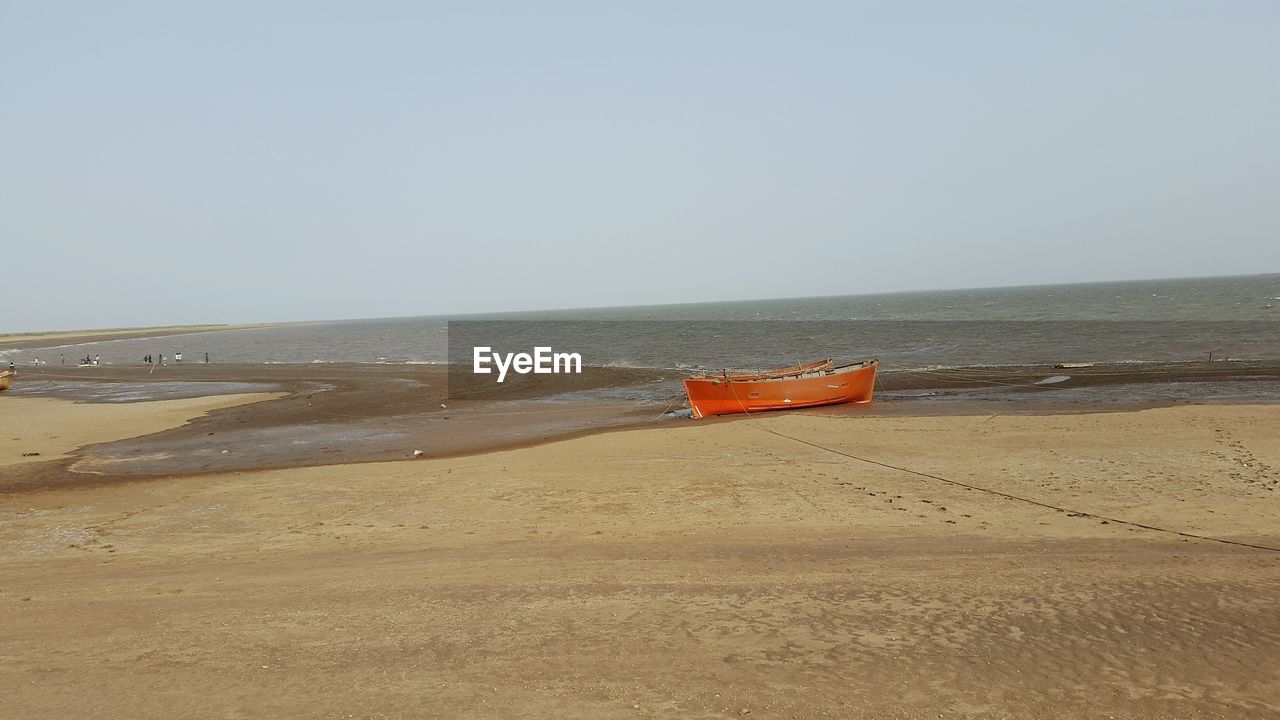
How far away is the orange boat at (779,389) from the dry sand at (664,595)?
10.3 meters


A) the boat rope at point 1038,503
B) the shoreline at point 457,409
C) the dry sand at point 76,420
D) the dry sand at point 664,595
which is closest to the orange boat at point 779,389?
the shoreline at point 457,409

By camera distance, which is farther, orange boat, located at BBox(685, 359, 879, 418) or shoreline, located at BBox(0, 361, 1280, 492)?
orange boat, located at BBox(685, 359, 879, 418)

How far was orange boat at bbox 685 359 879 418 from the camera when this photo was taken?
25.5 meters

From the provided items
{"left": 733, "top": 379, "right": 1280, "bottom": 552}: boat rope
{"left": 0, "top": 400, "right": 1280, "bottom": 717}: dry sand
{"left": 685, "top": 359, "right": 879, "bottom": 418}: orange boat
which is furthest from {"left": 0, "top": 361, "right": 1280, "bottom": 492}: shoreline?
{"left": 733, "top": 379, "right": 1280, "bottom": 552}: boat rope

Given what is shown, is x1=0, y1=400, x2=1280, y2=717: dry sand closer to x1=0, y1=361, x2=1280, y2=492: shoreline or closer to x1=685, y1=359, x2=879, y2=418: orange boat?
x1=0, y1=361, x2=1280, y2=492: shoreline

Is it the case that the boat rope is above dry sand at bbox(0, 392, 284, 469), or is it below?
above

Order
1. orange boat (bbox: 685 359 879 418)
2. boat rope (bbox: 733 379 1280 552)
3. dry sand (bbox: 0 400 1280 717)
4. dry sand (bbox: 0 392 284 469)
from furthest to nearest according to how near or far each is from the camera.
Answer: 1. orange boat (bbox: 685 359 879 418)
2. dry sand (bbox: 0 392 284 469)
3. boat rope (bbox: 733 379 1280 552)
4. dry sand (bbox: 0 400 1280 717)

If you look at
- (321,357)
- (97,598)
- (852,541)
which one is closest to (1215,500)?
(852,541)

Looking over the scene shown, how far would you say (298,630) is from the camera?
24.9ft

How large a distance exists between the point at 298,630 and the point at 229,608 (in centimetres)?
126

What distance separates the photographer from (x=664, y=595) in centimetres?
Answer: 828

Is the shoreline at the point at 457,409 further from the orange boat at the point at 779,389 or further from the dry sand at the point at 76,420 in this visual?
the dry sand at the point at 76,420

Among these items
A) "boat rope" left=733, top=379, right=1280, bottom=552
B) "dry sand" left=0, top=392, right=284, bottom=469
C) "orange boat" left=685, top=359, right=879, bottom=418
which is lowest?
"dry sand" left=0, top=392, right=284, bottom=469

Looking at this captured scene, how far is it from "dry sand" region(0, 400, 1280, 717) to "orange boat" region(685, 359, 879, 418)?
407 inches
